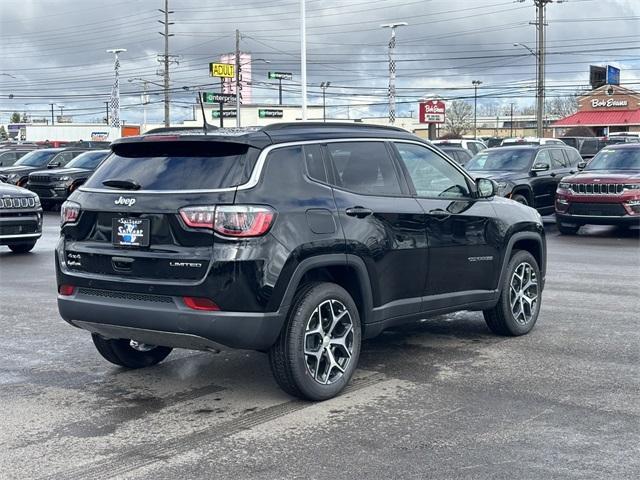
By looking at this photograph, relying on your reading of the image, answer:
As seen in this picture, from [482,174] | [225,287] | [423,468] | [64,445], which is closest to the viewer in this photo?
[423,468]

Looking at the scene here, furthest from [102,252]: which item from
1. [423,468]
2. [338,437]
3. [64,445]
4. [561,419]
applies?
[561,419]

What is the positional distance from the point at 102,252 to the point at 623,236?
46.6 ft

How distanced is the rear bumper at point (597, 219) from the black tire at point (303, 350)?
1232 cm

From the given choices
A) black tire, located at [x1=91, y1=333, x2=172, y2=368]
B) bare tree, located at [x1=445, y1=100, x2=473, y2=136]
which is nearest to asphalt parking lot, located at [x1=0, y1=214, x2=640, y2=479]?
black tire, located at [x1=91, y1=333, x2=172, y2=368]

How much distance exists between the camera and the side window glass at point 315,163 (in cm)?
613

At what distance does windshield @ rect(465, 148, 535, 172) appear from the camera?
65.4 ft

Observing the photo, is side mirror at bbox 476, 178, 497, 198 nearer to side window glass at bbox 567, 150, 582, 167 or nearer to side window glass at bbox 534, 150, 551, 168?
side window glass at bbox 534, 150, 551, 168

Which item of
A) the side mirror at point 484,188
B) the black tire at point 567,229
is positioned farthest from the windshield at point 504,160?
the side mirror at point 484,188

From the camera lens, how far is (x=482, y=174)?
1961cm

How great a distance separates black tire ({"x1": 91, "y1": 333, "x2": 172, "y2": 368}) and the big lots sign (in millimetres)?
51976

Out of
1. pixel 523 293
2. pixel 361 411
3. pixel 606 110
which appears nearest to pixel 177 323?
pixel 361 411

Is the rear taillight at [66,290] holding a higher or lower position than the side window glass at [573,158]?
lower

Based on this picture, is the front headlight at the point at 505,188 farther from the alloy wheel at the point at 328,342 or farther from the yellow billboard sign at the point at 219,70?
the yellow billboard sign at the point at 219,70

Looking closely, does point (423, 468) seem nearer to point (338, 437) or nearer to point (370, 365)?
point (338, 437)
